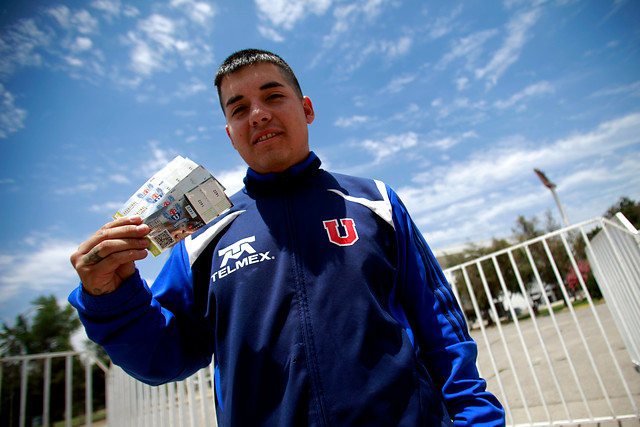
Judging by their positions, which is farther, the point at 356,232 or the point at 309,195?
the point at 309,195

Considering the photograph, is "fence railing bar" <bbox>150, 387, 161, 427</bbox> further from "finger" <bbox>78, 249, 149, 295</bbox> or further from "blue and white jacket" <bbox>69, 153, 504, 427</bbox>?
"finger" <bbox>78, 249, 149, 295</bbox>

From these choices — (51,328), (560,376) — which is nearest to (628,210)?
(560,376)

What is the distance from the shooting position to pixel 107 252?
1000mm

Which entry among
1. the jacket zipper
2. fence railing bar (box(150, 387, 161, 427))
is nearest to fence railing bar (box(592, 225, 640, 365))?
the jacket zipper

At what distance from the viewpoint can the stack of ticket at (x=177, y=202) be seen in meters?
1.18

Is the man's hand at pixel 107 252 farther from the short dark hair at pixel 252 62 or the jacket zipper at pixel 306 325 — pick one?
the short dark hair at pixel 252 62

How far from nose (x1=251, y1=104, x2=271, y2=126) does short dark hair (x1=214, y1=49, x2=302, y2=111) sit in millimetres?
279

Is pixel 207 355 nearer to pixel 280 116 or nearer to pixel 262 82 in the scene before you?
pixel 280 116

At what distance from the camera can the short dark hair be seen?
1557mm

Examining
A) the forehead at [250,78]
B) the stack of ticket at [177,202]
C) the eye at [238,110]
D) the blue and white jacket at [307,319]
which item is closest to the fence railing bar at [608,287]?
the blue and white jacket at [307,319]

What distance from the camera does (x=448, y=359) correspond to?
1202 mm

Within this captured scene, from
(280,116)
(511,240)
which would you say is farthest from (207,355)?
(511,240)

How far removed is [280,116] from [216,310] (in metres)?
0.87

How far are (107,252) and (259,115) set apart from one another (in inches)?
30.9
